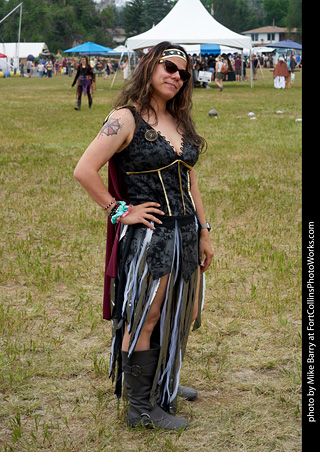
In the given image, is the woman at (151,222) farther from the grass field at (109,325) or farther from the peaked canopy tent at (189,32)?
the peaked canopy tent at (189,32)

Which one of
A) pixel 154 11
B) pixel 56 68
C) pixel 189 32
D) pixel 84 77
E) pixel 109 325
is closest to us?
pixel 109 325

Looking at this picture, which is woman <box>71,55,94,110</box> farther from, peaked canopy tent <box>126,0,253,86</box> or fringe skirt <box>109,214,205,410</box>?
fringe skirt <box>109,214,205,410</box>

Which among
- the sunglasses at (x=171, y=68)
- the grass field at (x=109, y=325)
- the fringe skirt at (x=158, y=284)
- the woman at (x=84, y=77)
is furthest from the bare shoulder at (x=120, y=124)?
the woman at (x=84, y=77)

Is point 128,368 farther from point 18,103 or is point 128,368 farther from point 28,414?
point 18,103

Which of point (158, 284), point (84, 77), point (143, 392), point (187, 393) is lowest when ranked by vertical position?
point (187, 393)

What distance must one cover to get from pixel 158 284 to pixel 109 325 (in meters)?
1.62

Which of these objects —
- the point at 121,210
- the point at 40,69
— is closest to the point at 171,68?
the point at 121,210

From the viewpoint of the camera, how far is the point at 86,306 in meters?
4.95

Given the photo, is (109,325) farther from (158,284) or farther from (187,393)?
(158,284)


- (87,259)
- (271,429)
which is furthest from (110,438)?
(87,259)

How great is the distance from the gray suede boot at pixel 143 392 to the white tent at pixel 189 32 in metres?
25.4

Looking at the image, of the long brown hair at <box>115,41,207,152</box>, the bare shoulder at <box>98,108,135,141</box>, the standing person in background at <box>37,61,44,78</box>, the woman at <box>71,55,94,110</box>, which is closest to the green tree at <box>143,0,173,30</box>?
the standing person in background at <box>37,61,44,78</box>

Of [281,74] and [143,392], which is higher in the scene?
[281,74]

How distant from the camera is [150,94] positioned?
306cm
